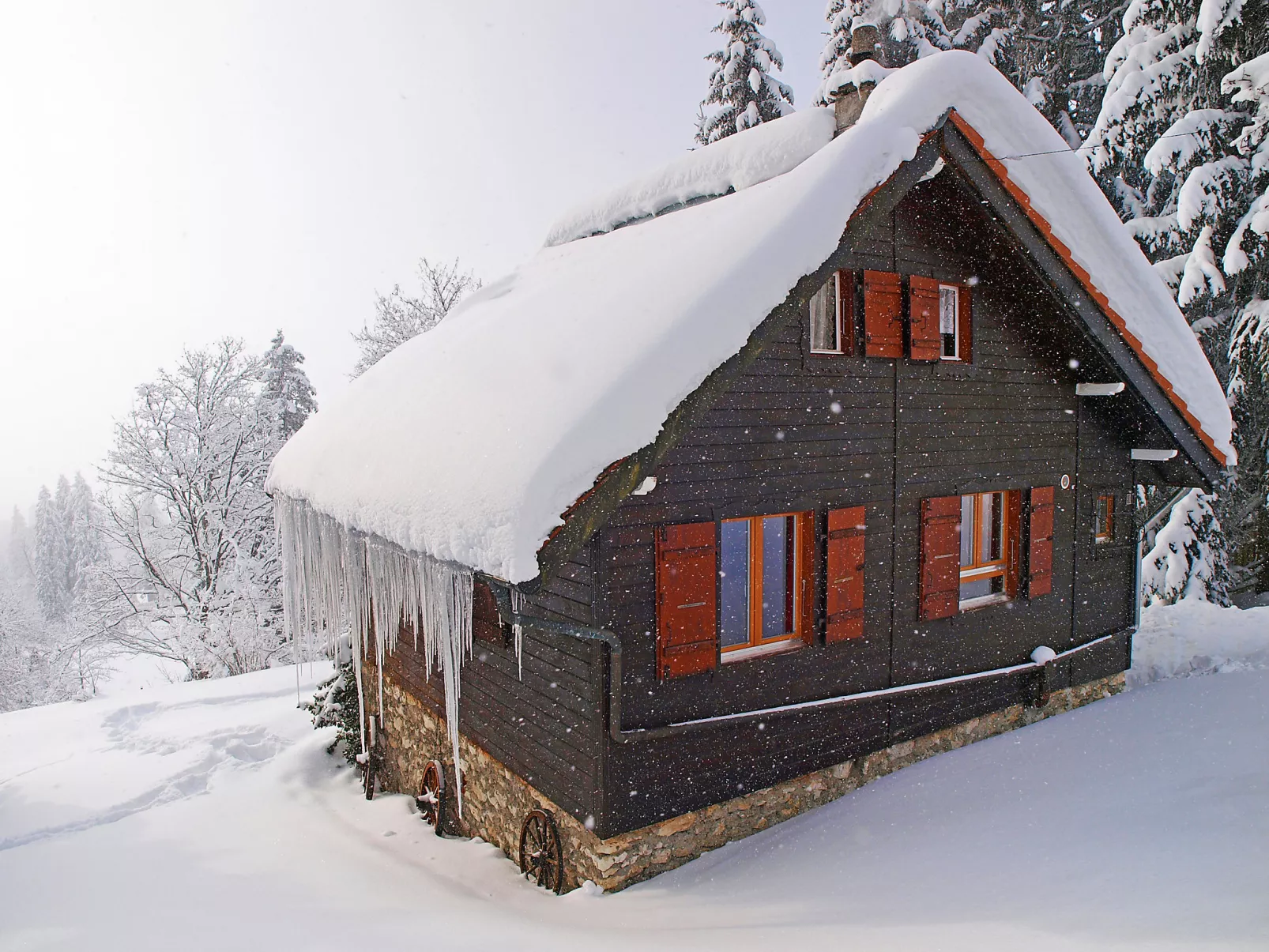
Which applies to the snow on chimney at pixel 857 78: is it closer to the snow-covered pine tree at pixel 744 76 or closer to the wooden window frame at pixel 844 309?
the wooden window frame at pixel 844 309

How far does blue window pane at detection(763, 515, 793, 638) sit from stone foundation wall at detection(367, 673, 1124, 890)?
1.26 metres

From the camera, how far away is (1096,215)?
657cm

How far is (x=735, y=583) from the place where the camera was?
553 cm

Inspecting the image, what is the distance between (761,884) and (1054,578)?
4887mm

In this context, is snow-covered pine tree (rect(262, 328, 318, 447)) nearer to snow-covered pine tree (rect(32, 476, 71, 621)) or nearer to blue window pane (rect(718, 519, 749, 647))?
blue window pane (rect(718, 519, 749, 647))

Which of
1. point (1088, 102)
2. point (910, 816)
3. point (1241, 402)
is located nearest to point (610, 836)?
point (910, 816)

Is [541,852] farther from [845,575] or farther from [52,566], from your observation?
[52,566]

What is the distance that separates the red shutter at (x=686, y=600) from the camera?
4.88 metres

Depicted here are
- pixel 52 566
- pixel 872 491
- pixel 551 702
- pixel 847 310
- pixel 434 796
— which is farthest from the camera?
pixel 52 566

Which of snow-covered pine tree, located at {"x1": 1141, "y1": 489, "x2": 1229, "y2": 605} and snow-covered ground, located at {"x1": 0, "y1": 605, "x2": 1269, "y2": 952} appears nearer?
snow-covered ground, located at {"x1": 0, "y1": 605, "x2": 1269, "y2": 952}

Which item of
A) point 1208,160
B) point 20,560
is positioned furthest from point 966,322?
point 20,560

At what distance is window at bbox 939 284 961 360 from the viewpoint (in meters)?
6.58

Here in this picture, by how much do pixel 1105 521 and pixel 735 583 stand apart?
5.34 metres

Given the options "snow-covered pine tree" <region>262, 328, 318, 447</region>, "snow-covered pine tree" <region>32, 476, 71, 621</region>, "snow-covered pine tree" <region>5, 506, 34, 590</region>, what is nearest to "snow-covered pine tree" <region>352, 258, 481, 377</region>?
"snow-covered pine tree" <region>262, 328, 318, 447</region>
